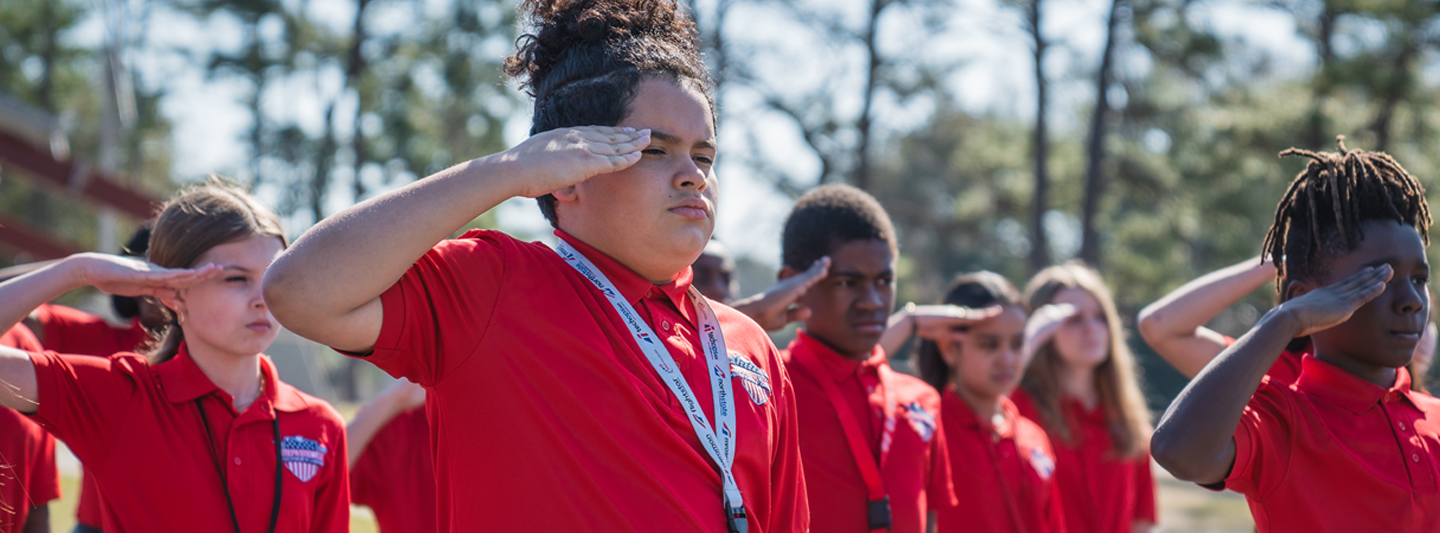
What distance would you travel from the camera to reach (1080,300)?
586cm

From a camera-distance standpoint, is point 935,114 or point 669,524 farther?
point 935,114

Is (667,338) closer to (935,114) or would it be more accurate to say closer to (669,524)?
(669,524)

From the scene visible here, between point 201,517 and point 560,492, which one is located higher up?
point 560,492

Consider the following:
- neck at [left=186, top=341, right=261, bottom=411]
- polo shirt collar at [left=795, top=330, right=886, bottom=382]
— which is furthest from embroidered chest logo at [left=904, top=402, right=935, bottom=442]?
neck at [left=186, top=341, right=261, bottom=411]

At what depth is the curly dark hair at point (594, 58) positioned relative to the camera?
209cm

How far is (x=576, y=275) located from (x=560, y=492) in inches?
16.9

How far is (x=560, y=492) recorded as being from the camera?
1.79 m

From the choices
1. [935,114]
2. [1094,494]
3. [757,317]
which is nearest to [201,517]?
[757,317]

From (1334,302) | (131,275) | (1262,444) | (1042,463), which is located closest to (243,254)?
(131,275)

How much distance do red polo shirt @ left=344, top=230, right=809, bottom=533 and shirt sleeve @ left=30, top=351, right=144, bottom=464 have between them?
1.41 m

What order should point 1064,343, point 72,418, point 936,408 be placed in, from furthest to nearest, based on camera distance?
1. point 1064,343
2. point 936,408
3. point 72,418

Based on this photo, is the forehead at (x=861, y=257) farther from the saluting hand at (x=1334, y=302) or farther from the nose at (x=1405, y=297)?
the nose at (x=1405, y=297)

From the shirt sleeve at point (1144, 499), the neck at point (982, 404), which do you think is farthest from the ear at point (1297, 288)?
the shirt sleeve at point (1144, 499)

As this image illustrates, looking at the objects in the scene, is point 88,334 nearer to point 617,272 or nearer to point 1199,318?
point 617,272
